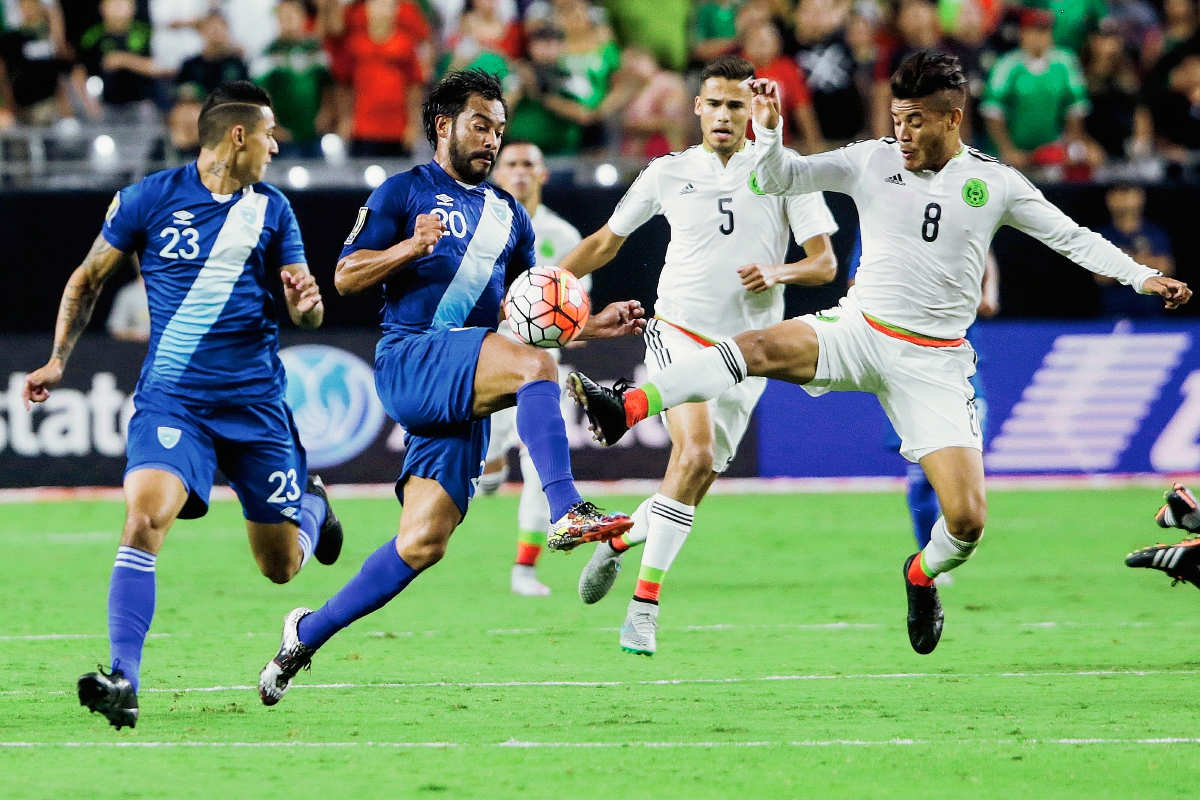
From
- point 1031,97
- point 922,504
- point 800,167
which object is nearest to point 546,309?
point 800,167

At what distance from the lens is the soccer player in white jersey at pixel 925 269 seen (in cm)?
661

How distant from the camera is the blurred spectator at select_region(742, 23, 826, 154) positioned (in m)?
14.7

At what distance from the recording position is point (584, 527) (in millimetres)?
5289

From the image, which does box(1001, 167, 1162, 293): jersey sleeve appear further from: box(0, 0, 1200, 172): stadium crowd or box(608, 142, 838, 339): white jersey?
box(0, 0, 1200, 172): stadium crowd

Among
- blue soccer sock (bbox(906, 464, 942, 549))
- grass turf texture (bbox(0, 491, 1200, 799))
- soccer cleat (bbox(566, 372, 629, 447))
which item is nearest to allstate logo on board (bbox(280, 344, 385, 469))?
grass turf texture (bbox(0, 491, 1200, 799))

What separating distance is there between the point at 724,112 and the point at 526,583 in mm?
3059

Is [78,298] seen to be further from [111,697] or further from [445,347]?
[111,697]

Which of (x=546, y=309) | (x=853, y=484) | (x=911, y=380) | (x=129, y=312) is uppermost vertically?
(x=546, y=309)

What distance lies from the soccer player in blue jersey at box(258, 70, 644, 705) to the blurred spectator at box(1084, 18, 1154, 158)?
35.8ft

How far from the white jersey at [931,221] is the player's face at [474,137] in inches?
50.1

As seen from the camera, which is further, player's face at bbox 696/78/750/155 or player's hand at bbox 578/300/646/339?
player's face at bbox 696/78/750/155

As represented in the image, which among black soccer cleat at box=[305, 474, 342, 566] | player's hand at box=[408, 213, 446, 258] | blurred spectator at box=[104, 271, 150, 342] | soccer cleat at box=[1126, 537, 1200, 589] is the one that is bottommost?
blurred spectator at box=[104, 271, 150, 342]

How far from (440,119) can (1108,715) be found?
11.0 ft

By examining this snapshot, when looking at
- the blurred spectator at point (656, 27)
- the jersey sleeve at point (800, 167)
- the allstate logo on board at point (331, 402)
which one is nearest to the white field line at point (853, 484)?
the allstate logo on board at point (331, 402)
